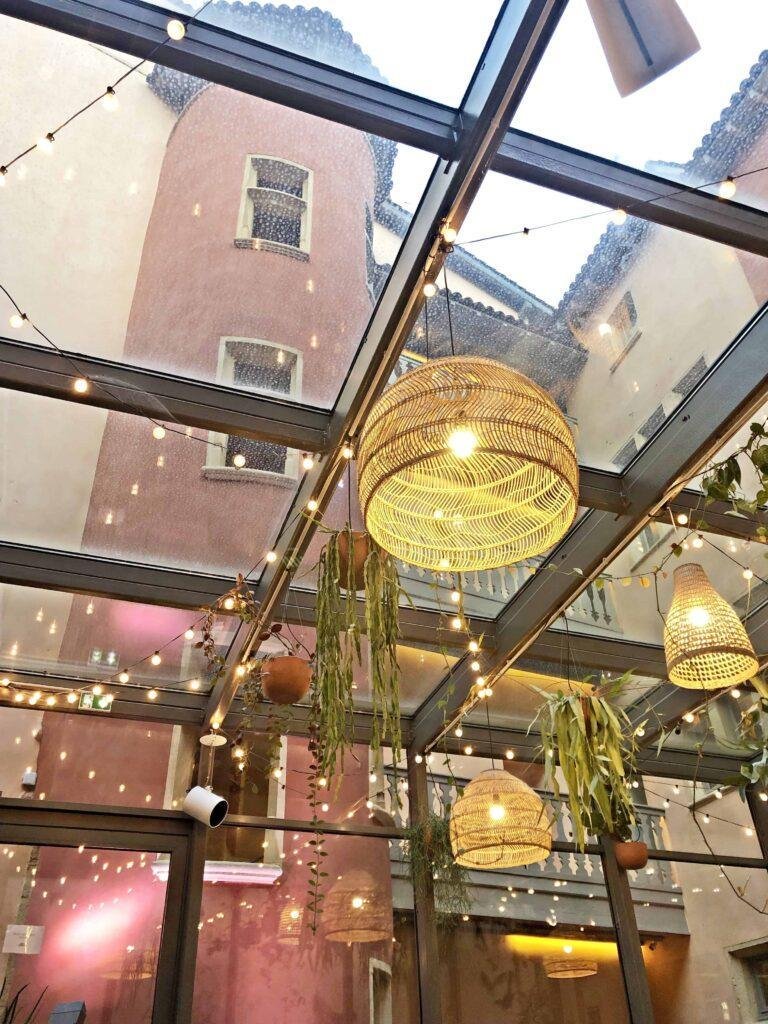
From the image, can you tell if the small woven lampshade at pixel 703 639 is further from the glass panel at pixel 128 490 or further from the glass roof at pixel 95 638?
the glass roof at pixel 95 638

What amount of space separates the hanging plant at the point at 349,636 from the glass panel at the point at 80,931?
2595 millimetres

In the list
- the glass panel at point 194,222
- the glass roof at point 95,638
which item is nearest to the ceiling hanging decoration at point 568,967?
the glass roof at point 95,638

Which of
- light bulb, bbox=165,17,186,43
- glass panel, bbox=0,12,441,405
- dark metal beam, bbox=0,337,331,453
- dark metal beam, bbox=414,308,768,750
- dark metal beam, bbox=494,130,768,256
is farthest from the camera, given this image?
dark metal beam, bbox=414,308,768,750

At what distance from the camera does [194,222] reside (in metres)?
3.86

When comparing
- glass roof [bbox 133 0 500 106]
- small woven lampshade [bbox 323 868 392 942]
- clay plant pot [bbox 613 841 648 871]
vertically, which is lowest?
small woven lampshade [bbox 323 868 392 942]

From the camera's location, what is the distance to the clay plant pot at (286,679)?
445 cm

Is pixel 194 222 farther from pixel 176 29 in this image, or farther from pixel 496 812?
pixel 496 812

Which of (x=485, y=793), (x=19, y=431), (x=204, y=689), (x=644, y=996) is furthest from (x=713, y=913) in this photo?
(x=19, y=431)

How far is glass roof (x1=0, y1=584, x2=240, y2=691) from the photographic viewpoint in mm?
5371

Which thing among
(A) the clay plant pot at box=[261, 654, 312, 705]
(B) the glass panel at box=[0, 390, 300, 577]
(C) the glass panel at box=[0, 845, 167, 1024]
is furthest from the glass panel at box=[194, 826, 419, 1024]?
(B) the glass panel at box=[0, 390, 300, 577]

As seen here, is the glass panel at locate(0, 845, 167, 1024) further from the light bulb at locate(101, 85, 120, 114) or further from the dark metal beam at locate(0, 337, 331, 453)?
the light bulb at locate(101, 85, 120, 114)

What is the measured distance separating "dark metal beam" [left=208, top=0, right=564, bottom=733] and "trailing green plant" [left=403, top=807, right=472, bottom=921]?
2569mm

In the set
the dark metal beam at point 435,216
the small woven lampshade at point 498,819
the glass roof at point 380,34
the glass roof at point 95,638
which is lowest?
the small woven lampshade at point 498,819

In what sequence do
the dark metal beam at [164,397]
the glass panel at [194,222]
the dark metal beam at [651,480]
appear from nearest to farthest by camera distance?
the glass panel at [194,222] → the dark metal beam at [164,397] → the dark metal beam at [651,480]
